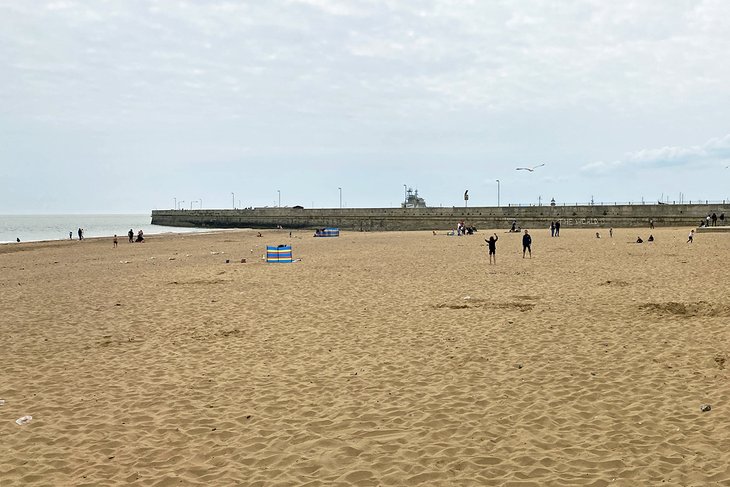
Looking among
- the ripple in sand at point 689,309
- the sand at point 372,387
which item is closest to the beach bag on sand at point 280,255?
the sand at point 372,387

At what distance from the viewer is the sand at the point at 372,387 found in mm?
5656

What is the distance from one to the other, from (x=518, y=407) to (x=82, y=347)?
8999mm

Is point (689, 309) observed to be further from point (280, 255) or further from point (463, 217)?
point (463, 217)

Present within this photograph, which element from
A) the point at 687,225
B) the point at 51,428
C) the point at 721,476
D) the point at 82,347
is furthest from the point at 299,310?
the point at 687,225

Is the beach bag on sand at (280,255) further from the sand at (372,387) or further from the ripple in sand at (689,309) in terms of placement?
the ripple in sand at (689,309)

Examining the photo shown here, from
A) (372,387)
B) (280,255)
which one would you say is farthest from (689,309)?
(280,255)

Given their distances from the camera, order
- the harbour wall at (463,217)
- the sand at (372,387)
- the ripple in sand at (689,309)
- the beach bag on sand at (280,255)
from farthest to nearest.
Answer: the harbour wall at (463,217) < the beach bag on sand at (280,255) < the ripple in sand at (689,309) < the sand at (372,387)

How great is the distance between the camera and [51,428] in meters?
6.74

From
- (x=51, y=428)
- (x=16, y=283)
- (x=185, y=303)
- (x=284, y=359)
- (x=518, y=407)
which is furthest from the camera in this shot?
(x=16, y=283)

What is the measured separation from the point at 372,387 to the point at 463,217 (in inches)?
3006

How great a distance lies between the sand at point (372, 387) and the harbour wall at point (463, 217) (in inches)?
2268

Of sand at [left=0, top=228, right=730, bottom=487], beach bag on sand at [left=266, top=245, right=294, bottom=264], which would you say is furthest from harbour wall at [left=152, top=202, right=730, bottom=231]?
sand at [left=0, top=228, right=730, bottom=487]

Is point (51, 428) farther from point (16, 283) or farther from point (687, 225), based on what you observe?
point (687, 225)

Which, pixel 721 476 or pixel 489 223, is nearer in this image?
pixel 721 476
